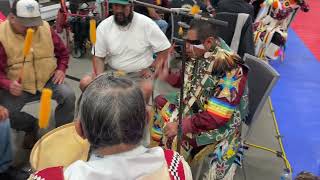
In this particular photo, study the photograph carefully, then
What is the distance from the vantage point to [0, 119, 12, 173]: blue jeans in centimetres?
228

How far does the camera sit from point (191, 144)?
210 centimetres

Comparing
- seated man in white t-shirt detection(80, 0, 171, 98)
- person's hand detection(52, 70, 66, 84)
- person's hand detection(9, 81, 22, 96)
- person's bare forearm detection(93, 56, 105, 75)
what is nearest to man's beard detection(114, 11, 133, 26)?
seated man in white t-shirt detection(80, 0, 171, 98)

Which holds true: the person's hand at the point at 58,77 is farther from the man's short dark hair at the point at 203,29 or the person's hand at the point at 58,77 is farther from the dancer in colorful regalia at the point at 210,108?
the man's short dark hair at the point at 203,29

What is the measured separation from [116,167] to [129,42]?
1.86 meters

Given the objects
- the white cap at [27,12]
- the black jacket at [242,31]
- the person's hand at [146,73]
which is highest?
the white cap at [27,12]

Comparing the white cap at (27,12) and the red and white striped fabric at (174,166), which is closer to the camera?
the red and white striped fabric at (174,166)

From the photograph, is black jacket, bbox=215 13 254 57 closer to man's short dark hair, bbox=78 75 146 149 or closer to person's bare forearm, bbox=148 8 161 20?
person's bare forearm, bbox=148 8 161 20

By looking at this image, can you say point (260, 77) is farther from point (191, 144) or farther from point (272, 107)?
point (272, 107)

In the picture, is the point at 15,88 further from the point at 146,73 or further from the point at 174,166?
the point at 174,166

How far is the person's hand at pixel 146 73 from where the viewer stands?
9.26 ft

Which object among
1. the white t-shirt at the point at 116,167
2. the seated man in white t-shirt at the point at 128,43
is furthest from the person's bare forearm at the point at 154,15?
the white t-shirt at the point at 116,167

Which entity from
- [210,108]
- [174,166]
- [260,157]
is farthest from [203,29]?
[260,157]

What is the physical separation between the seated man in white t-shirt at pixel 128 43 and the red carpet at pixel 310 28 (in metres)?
2.75

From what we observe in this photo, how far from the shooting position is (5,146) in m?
2.33
